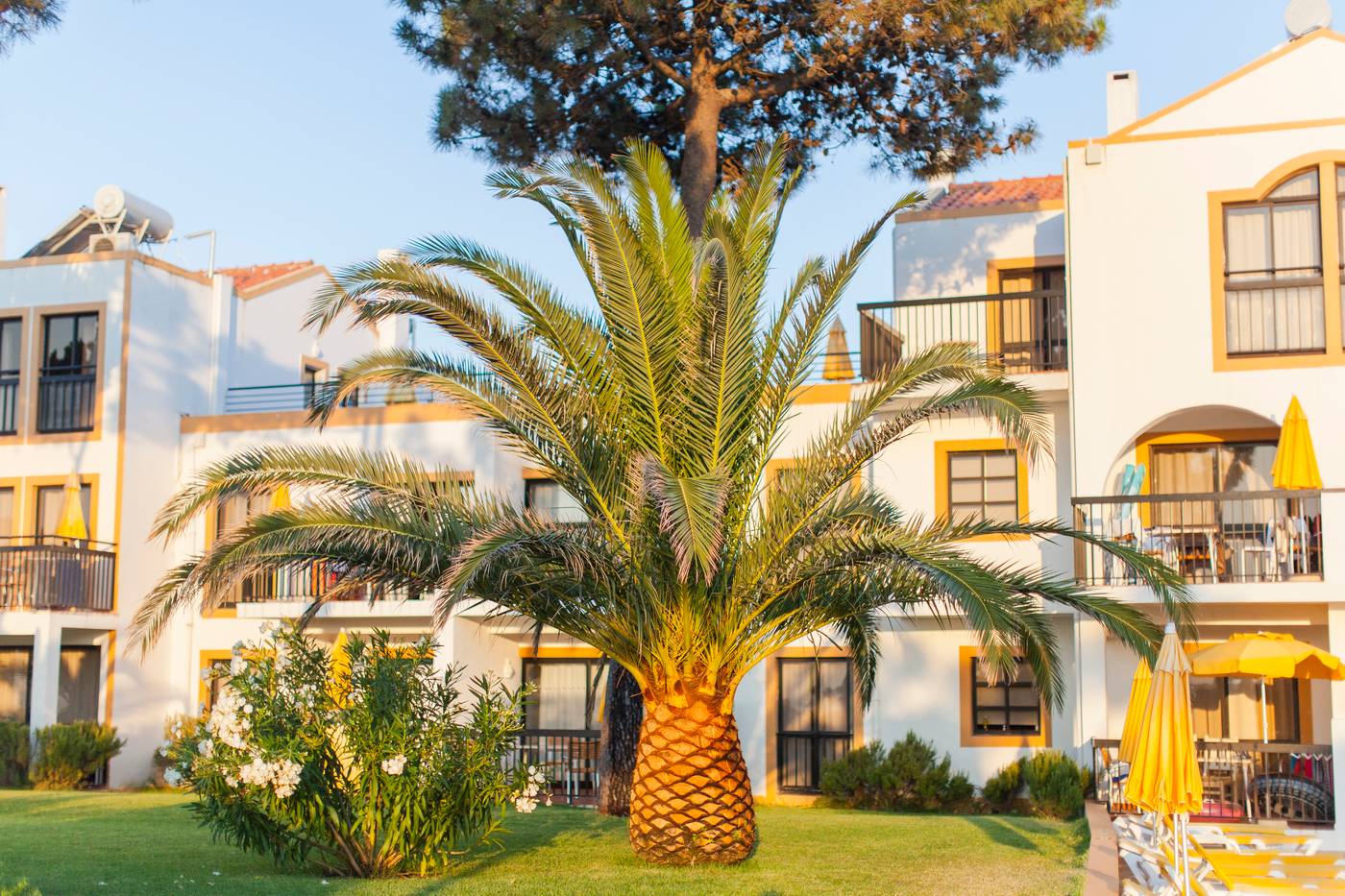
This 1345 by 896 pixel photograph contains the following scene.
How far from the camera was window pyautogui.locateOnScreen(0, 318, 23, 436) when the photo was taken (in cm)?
2802

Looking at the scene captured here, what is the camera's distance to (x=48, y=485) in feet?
90.0

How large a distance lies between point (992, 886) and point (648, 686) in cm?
336

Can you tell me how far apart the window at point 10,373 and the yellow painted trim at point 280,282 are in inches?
A: 158

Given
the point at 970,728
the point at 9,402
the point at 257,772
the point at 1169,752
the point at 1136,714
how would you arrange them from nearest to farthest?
the point at 1169,752, the point at 257,772, the point at 1136,714, the point at 970,728, the point at 9,402

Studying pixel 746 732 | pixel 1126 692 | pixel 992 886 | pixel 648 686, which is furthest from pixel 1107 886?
pixel 746 732

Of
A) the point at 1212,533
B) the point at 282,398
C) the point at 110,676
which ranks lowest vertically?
the point at 110,676

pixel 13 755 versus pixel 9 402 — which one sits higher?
pixel 9 402

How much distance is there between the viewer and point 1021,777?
2189cm

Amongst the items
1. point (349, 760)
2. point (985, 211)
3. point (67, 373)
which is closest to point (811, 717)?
point (985, 211)

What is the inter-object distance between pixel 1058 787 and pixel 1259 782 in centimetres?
283

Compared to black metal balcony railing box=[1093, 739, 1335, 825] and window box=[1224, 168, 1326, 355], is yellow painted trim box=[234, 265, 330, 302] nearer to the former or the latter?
window box=[1224, 168, 1326, 355]

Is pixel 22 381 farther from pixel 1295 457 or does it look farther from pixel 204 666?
pixel 1295 457

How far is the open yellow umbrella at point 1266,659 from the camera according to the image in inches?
692

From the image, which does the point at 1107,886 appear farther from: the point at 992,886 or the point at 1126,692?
the point at 1126,692
